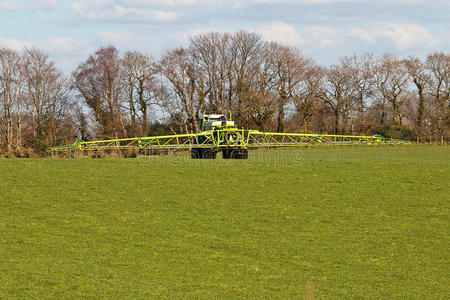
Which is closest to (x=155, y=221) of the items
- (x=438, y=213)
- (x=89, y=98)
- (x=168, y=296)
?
(x=168, y=296)

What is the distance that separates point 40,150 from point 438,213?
105ft

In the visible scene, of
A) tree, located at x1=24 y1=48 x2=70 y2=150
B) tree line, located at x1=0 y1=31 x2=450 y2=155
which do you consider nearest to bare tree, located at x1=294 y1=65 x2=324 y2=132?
tree line, located at x1=0 y1=31 x2=450 y2=155

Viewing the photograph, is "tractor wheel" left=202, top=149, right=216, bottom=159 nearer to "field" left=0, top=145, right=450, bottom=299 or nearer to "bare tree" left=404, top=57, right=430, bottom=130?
"field" left=0, top=145, right=450, bottom=299

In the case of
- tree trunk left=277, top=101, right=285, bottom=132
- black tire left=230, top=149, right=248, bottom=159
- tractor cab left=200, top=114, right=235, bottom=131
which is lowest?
black tire left=230, top=149, right=248, bottom=159

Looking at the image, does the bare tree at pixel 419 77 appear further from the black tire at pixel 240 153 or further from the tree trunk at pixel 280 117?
the black tire at pixel 240 153

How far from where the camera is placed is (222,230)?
1711 cm

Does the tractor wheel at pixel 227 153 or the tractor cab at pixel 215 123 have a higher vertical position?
the tractor cab at pixel 215 123

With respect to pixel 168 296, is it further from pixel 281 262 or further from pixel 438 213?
pixel 438 213

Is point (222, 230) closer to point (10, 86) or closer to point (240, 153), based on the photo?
point (240, 153)

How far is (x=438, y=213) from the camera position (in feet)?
64.4

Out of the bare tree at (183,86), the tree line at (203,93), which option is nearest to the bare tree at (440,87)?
the tree line at (203,93)

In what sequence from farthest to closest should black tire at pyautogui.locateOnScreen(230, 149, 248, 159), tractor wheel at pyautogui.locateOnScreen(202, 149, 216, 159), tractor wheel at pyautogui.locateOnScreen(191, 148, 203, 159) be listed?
tractor wheel at pyautogui.locateOnScreen(191, 148, 203, 159) → tractor wheel at pyautogui.locateOnScreen(202, 149, 216, 159) → black tire at pyautogui.locateOnScreen(230, 149, 248, 159)

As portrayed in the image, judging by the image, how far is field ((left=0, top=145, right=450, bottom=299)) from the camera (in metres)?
12.4

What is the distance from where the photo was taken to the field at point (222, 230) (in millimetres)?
12398
